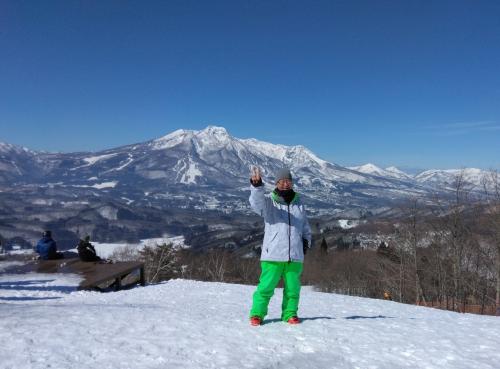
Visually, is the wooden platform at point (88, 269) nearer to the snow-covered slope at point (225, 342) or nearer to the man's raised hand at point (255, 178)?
the snow-covered slope at point (225, 342)

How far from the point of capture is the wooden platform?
1563 cm

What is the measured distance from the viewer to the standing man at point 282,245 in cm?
680

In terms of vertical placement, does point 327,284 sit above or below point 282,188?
below

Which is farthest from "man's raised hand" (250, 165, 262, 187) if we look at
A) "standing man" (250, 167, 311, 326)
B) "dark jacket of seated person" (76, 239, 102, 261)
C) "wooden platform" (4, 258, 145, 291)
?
"dark jacket of seated person" (76, 239, 102, 261)

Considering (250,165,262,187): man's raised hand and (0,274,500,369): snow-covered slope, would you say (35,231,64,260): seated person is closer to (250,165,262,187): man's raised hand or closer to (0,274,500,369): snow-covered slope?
(0,274,500,369): snow-covered slope

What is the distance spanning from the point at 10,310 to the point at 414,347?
20.9 ft

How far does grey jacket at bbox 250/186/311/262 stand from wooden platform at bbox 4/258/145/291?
394 inches

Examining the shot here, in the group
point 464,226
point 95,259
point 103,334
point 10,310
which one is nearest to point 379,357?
point 103,334

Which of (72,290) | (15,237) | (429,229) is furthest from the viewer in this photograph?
(15,237)

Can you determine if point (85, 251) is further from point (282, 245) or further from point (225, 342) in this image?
point (225, 342)

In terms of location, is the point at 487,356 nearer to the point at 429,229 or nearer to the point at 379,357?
the point at 379,357

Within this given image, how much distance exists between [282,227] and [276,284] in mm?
921

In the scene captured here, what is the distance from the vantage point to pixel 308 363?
204 inches

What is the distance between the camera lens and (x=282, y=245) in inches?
269
